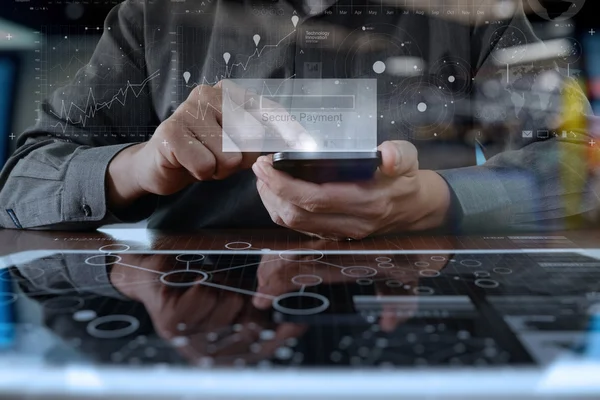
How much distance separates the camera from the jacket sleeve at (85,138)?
94cm

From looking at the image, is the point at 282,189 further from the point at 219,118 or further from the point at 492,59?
the point at 492,59

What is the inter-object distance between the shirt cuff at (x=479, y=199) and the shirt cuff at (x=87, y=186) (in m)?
0.61

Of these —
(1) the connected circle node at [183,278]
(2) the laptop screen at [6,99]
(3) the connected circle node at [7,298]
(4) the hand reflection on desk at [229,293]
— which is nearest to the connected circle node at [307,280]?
(4) the hand reflection on desk at [229,293]

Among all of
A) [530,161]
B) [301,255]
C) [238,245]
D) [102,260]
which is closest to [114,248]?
[102,260]

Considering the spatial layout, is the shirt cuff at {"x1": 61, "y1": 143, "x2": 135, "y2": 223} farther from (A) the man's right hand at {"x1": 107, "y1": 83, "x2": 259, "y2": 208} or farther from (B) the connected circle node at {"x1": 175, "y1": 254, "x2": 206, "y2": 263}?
(B) the connected circle node at {"x1": 175, "y1": 254, "x2": 206, "y2": 263}

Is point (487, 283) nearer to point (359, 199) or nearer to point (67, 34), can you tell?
point (359, 199)

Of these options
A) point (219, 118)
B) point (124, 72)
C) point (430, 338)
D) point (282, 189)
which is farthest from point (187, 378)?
point (124, 72)

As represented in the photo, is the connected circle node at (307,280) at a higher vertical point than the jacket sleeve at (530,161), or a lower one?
lower

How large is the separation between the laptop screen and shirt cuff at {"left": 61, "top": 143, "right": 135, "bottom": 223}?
121 millimetres

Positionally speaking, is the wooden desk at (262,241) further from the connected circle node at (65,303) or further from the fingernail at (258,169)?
the connected circle node at (65,303)

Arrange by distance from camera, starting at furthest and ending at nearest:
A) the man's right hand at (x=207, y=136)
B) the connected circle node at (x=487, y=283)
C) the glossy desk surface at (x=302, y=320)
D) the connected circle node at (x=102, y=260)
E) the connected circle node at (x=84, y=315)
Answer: the man's right hand at (x=207, y=136)
the connected circle node at (x=102, y=260)
the connected circle node at (x=487, y=283)
the connected circle node at (x=84, y=315)
the glossy desk surface at (x=302, y=320)

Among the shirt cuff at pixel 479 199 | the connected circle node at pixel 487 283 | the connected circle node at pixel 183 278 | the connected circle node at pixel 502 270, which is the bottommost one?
the connected circle node at pixel 502 270

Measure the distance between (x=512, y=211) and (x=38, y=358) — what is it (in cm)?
80

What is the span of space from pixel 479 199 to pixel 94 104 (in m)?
0.70
